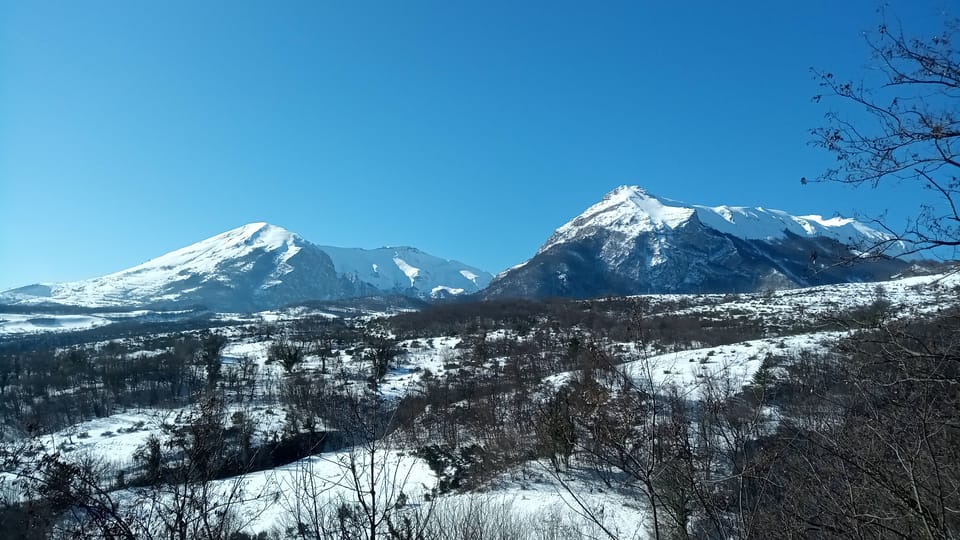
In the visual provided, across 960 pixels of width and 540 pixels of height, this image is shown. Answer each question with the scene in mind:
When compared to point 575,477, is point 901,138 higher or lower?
higher

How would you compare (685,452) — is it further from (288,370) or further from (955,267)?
(288,370)

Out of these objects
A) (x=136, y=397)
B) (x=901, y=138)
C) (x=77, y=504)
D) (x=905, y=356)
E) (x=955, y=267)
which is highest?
(x=901, y=138)

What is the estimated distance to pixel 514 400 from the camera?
35062 mm

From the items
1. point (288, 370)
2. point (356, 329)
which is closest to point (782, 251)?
point (356, 329)

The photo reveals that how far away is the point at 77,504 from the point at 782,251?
229 meters

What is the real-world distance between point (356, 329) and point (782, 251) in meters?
174

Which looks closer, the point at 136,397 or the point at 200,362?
the point at 136,397

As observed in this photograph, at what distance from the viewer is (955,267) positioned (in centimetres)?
423

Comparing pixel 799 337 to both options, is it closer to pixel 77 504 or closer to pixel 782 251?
pixel 77 504

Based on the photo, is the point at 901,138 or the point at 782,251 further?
the point at 782,251

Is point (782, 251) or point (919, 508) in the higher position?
point (782, 251)

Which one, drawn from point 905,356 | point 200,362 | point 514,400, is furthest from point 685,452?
point 200,362

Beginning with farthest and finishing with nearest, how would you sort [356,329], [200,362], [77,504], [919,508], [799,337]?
1. [356,329]
2. [200,362]
3. [799,337]
4. [77,504]
5. [919,508]

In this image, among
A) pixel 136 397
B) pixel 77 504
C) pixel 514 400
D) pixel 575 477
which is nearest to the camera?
pixel 77 504
